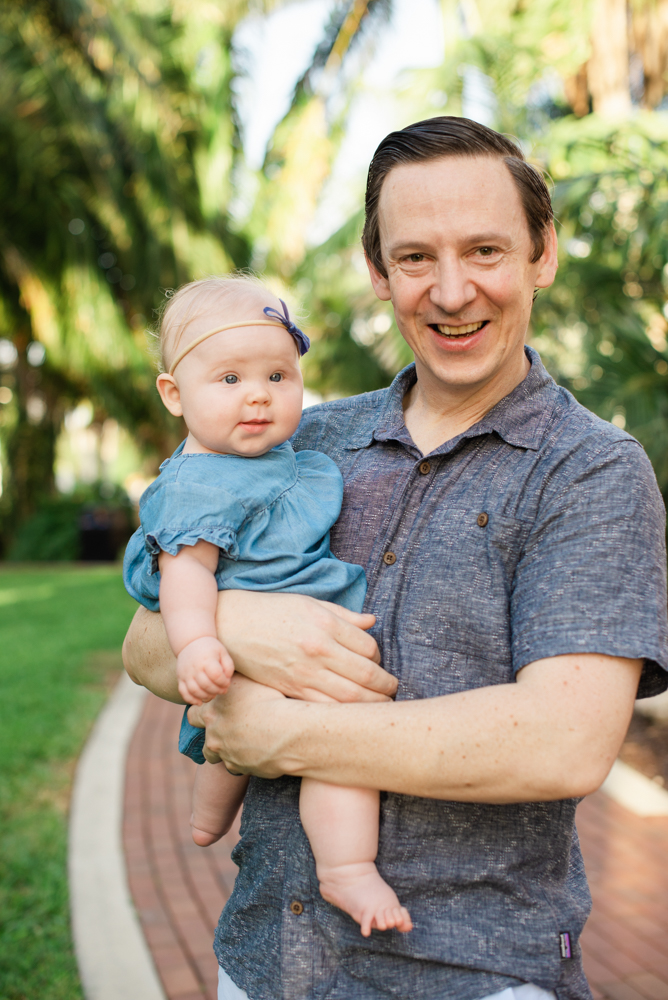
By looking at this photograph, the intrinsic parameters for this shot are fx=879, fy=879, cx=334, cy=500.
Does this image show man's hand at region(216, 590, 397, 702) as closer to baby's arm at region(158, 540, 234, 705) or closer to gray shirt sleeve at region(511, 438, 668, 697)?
baby's arm at region(158, 540, 234, 705)

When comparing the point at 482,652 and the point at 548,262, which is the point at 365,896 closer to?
the point at 482,652

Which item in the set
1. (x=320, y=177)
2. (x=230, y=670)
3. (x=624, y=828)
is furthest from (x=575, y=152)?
(x=320, y=177)

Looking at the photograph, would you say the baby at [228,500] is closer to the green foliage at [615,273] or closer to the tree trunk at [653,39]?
the green foliage at [615,273]

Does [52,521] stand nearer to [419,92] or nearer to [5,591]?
[5,591]

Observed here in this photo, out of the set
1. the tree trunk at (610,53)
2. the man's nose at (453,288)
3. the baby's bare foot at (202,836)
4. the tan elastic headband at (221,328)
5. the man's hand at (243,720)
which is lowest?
the baby's bare foot at (202,836)

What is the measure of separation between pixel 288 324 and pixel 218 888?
332 cm

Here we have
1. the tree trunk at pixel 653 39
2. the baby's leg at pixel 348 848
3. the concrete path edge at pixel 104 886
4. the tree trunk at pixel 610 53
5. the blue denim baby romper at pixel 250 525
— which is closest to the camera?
the baby's leg at pixel 348 848

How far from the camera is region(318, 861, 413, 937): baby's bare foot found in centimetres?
141

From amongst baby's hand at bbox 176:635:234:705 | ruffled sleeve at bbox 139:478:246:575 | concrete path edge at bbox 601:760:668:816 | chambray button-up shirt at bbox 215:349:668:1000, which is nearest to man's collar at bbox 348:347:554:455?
chambray button-up shirt at bbox 215:349:668:1000

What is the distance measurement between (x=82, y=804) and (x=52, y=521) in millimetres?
13239

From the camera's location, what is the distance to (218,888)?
4.25 meters

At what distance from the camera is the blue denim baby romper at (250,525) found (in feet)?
5.56

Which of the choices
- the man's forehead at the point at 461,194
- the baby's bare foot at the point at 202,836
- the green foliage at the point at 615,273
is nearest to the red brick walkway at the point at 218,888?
the baby's bare foot at the point at 202,836

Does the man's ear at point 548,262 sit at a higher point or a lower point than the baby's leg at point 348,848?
higher
